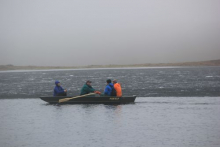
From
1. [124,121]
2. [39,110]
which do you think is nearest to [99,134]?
[124,121]

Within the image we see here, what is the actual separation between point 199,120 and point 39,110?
1114cm

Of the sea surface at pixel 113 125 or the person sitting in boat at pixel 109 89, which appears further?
the person sitting in boat at pixel 109 89

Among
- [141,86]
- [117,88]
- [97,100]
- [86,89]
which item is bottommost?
[141,86]

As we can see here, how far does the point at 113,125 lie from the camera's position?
21.1 m

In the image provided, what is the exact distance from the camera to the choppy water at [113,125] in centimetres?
1714

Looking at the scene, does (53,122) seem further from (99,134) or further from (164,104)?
(164,104)

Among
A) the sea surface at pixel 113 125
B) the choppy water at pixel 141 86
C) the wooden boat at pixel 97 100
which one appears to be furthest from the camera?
the choppy water at pixel 141 86

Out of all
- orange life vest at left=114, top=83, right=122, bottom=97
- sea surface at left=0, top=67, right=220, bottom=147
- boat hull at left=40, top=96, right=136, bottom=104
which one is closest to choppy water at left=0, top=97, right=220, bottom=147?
sea surface at left=0, top=67, right=220, bottom=147

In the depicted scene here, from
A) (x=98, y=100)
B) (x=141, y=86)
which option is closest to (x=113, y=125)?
(x=98, y=100)

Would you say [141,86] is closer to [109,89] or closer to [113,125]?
[109,89]

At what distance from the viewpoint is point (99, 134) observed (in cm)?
1873

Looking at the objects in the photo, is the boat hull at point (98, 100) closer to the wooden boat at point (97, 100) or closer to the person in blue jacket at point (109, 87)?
the wooden boat at point (97, 100)

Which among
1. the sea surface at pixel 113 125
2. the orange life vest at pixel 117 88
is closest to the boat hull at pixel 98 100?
the orange life vest at pixel 117 88

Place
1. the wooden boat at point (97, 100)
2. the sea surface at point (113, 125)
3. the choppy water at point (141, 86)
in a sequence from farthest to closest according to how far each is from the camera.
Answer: the choppy water at point (141, 86) < the wooden boat at point (97, 100) < the sea surface at point (113, 125)
